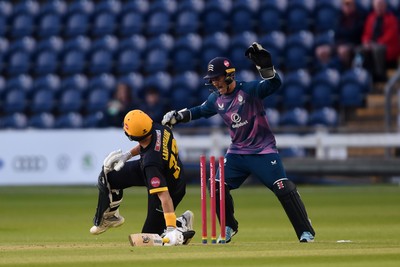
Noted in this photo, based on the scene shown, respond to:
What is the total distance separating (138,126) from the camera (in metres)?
11.5

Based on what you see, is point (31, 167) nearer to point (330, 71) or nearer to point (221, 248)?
point (330, 71)

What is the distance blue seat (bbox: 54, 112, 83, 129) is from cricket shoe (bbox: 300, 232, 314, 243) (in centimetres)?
1411

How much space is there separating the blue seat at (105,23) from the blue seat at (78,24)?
271mm

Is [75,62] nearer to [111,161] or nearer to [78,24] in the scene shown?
[78,24]

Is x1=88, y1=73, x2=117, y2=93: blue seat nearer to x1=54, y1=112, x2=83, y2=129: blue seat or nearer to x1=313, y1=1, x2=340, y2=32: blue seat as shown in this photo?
x1=54, y1=112, x2=83, y2=129: blue seat

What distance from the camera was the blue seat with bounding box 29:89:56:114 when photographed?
88.1ft

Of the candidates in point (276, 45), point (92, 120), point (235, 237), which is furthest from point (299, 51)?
point (235, 237)

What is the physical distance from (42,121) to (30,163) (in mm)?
2983

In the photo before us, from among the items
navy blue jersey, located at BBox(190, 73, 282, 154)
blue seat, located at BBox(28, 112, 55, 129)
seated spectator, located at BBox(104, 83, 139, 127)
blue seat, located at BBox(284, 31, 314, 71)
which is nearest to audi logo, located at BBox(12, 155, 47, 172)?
seated spectator, located at BBox(104, 83, 139, 127)

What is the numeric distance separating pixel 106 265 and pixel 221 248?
186 cm

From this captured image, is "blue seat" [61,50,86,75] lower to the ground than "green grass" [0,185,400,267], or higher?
higher

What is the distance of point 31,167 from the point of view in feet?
76.2

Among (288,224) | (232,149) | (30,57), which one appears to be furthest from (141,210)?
→ (30,57)

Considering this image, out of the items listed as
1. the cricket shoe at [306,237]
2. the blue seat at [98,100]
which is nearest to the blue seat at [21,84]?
the blue seat at [98,100]
